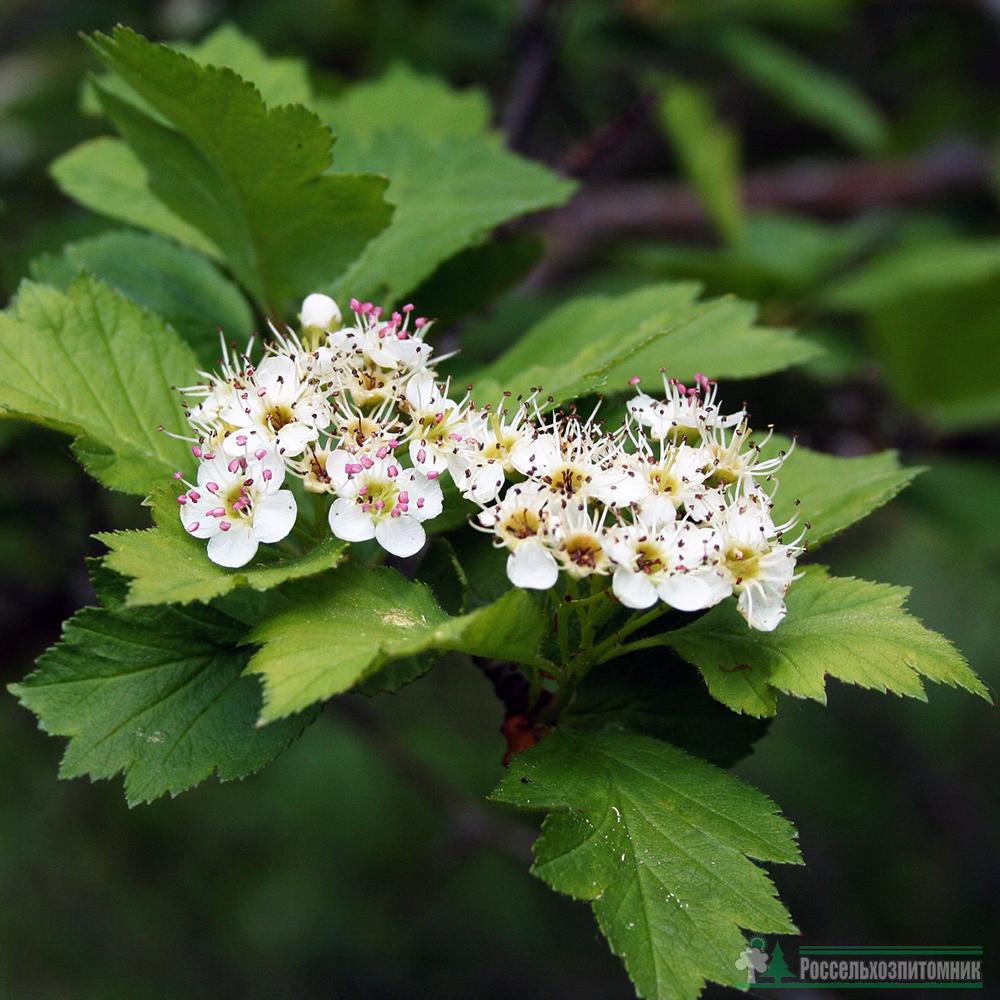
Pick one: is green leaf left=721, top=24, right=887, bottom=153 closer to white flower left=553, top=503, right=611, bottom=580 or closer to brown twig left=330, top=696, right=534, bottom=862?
brown twig left=330, top=696, right=534, bottom=862

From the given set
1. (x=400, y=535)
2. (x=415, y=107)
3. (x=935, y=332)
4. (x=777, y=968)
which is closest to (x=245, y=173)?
(x=400, y=535)

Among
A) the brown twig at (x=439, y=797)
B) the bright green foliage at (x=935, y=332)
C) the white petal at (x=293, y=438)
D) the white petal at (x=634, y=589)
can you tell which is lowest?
the brown twig at (x=439, y=797)

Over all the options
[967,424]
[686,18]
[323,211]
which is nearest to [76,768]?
[323,211]

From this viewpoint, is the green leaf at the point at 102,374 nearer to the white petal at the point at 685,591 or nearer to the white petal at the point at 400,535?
the white petal at the point at 400,535

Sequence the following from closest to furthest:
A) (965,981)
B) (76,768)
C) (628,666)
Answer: (76,768) → (628,666) → (965,981)

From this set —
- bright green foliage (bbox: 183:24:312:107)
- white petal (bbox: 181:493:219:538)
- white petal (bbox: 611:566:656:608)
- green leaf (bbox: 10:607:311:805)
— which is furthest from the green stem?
bright green foliage (bbox: 183:24:312:107)

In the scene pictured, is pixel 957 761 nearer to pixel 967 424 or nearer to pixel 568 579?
pixel 967 424

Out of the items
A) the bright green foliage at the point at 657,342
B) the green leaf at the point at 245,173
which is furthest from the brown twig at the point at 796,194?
the green leaf at the point at 245,173
